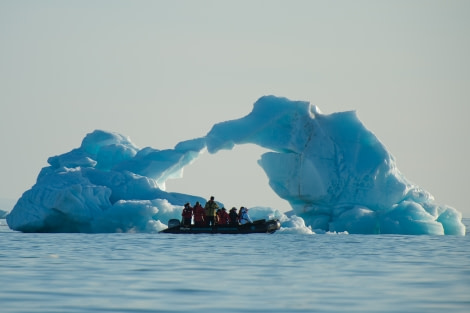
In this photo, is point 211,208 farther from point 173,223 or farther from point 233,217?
point 173,223

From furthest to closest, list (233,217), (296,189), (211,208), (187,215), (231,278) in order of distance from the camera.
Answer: (296,189)
(233,217)
(211,208)
(187,215)
(231,278)

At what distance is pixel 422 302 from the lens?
1354cm

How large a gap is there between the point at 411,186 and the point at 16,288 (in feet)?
86.6

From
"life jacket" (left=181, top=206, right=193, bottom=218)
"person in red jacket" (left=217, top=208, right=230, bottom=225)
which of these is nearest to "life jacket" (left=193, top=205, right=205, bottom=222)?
"life jacket" (left=181, top=206, right=193, bottom=218)

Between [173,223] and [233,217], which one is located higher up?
[233,217]

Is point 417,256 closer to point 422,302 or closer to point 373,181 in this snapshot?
point 422,302

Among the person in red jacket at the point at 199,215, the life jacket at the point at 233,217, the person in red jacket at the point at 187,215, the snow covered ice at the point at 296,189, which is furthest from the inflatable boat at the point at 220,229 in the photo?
the snow covered ice at the point at 296,189

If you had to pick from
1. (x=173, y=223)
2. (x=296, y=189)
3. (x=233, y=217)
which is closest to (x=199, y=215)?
(x=173, y=223)

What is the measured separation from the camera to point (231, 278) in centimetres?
1678

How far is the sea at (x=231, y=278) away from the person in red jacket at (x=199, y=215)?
26.0 feet

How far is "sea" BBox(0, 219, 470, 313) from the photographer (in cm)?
1320

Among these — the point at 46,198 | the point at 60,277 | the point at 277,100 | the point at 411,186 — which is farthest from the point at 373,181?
the point at 60,277

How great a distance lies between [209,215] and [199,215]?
429mm

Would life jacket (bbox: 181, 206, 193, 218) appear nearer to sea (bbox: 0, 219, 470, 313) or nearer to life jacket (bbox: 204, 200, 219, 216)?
life jacket (bbox: 204, 200, 219, 216)
